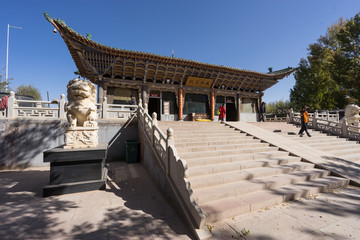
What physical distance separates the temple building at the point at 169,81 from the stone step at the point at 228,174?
8012 millimetres

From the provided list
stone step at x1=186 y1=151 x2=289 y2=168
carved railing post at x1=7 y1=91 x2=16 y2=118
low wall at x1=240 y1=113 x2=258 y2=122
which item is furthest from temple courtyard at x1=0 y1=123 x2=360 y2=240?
low wall at x1=240 y1=113 x2=258 y2=122

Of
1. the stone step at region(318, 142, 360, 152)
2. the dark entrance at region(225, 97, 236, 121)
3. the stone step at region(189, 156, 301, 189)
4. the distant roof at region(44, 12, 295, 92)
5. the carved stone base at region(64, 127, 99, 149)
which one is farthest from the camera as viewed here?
the dark entrance at region(225, 97, 236, 121)

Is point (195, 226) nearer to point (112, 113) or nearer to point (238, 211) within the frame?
point (238, 211)

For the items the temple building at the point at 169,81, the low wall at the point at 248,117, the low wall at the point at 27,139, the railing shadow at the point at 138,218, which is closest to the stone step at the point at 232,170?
the railing shadow at the point at 138,218

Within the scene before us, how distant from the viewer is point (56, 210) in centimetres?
294

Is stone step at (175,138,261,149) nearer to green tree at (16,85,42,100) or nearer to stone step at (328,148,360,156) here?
stone step at (328,148,360,156)

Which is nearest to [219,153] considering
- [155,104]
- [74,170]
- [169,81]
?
[74,170]

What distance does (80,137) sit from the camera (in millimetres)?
4082

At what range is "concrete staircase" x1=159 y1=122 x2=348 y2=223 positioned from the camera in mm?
2797

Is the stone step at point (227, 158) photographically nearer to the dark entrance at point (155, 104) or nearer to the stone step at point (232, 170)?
the stone step at point (232, 170)

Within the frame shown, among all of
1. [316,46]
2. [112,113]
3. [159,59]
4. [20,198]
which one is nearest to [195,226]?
[20,198]

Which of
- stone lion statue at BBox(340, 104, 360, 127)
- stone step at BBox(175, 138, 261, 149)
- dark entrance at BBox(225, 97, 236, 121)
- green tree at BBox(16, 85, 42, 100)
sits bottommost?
stone step at BBox(175, 138, 261, 149)

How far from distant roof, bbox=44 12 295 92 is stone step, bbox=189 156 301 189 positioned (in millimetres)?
8611

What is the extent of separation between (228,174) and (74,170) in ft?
13.2
